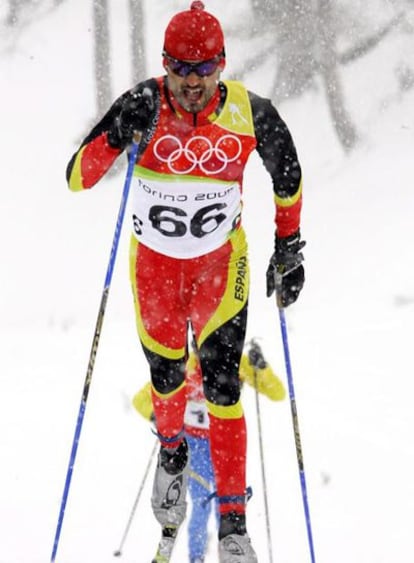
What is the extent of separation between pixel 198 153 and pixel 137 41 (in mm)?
14477

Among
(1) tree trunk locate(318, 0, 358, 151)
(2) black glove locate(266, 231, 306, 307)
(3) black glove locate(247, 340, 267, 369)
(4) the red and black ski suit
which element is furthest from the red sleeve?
(1) tree trunk locate(318, 0, 358, 151)

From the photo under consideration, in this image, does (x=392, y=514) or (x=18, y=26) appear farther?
(x=18, y=26)

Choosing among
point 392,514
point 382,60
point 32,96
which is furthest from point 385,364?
point 32,96

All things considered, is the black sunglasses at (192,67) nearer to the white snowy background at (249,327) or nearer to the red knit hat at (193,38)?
the red knit hat at (193,38)

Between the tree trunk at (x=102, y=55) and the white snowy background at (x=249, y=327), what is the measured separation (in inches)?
11.9

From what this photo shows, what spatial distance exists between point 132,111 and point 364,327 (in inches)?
299

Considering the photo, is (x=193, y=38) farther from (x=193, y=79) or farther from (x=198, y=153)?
(x=198, y=153)

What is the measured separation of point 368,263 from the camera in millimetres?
13633

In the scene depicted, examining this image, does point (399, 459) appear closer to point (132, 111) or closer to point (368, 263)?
point (132, 111)

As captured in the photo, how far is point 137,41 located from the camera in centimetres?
1852

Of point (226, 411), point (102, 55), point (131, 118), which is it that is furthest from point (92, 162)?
point (102, 55)

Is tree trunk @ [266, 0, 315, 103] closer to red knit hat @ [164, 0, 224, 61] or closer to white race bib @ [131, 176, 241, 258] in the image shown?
white race bib @ [131, 176, 241, 258]

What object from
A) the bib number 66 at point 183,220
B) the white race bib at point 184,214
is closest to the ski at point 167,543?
the white race bib at point 184,214

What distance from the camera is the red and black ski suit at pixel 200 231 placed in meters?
4.73
